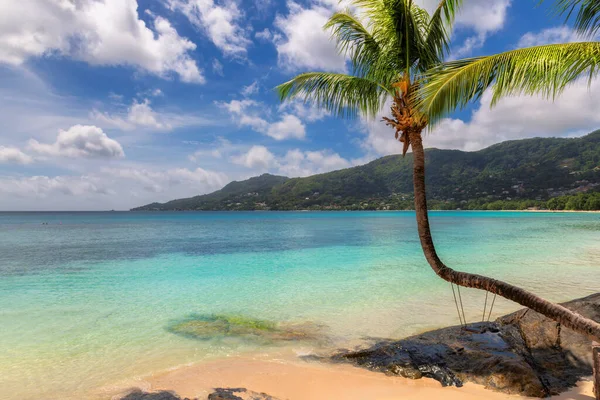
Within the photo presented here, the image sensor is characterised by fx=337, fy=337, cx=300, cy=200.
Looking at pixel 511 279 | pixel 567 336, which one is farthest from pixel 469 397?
pixel 511 279

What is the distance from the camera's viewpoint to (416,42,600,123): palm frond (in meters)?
4.13

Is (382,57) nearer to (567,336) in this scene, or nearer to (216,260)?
(567,336)

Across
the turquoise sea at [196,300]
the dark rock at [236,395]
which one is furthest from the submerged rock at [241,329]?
the dark rock at [236,395]

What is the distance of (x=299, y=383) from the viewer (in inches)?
222

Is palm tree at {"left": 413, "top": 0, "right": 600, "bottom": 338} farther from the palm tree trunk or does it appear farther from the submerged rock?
the submerged rock

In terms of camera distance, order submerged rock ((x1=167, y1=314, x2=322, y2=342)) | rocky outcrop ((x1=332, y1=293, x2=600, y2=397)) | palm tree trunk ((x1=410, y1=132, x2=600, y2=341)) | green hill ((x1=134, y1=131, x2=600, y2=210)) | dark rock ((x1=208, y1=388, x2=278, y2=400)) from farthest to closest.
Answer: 1. green hill ((x1=134, y1=131, x2=600, y2=210))
2. submerged rock ((x1=167, y1=314, x2=322, y2=342))
3. rocky outcrop ((x1=332, y1=293, x2=600, y2=397))
4. dark rock ((x1=208, y1=388, x2=278, y2=400))
5. palm tree trunk ((x1=410, y1=132, x2=600, y2=341))

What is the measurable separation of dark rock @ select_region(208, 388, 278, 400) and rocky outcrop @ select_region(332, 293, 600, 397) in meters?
1.88

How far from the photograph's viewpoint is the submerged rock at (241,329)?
8138mm

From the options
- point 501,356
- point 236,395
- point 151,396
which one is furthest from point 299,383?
point 501,356

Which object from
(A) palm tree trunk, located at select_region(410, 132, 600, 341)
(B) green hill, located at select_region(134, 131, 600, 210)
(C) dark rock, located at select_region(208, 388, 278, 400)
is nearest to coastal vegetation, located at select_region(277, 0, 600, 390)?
(A) palm tree trunk, located at select_region(410, 132, 600, 341)

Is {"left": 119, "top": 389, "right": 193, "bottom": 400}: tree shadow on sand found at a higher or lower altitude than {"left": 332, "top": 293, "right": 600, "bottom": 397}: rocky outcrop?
lower

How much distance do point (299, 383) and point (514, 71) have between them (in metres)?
5.61

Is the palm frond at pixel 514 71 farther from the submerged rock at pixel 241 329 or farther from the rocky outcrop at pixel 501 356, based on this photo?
the submerged rock at pixel 241 329

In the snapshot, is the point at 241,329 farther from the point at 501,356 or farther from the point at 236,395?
the point at 501,356
